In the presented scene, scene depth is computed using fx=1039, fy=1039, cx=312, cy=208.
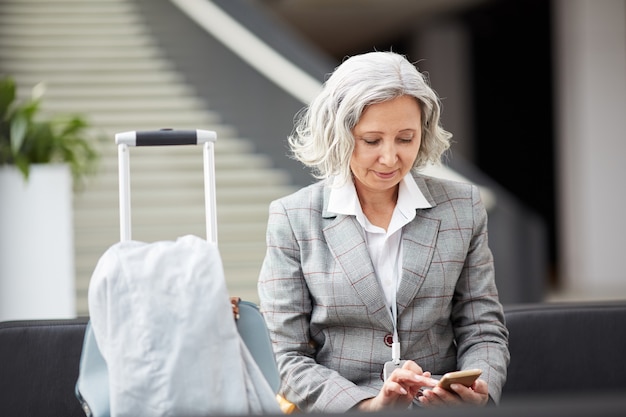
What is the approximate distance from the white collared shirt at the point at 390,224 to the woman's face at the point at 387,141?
0.09 m

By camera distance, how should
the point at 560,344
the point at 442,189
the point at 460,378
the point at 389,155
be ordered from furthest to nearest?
1. the point at 560,344
2. the point at 442,189
3. the point at 389,155
4. the point at 460,378

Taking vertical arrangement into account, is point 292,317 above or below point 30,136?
below

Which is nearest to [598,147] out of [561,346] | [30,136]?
[30,136]

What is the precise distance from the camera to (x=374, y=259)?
2436mm

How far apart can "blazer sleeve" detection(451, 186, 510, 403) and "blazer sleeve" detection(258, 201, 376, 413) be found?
281 mm

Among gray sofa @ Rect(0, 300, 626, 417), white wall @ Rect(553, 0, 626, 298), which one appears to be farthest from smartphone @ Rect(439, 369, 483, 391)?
white wall @ Rect(553, 0, 626, 298)

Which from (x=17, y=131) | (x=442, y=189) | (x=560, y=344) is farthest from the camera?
(x=17, y=131)

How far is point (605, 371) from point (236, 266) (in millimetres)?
3680

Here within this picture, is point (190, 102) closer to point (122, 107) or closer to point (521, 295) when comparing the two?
point (122, 107)

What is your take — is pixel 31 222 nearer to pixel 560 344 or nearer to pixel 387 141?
pixel 560 344

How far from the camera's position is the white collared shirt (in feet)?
7.93

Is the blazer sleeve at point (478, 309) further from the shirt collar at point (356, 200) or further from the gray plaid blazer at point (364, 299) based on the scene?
the shirt collar at point (356, 200)

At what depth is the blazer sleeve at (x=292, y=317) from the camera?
7.62ft

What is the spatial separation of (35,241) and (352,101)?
3.04 metres
